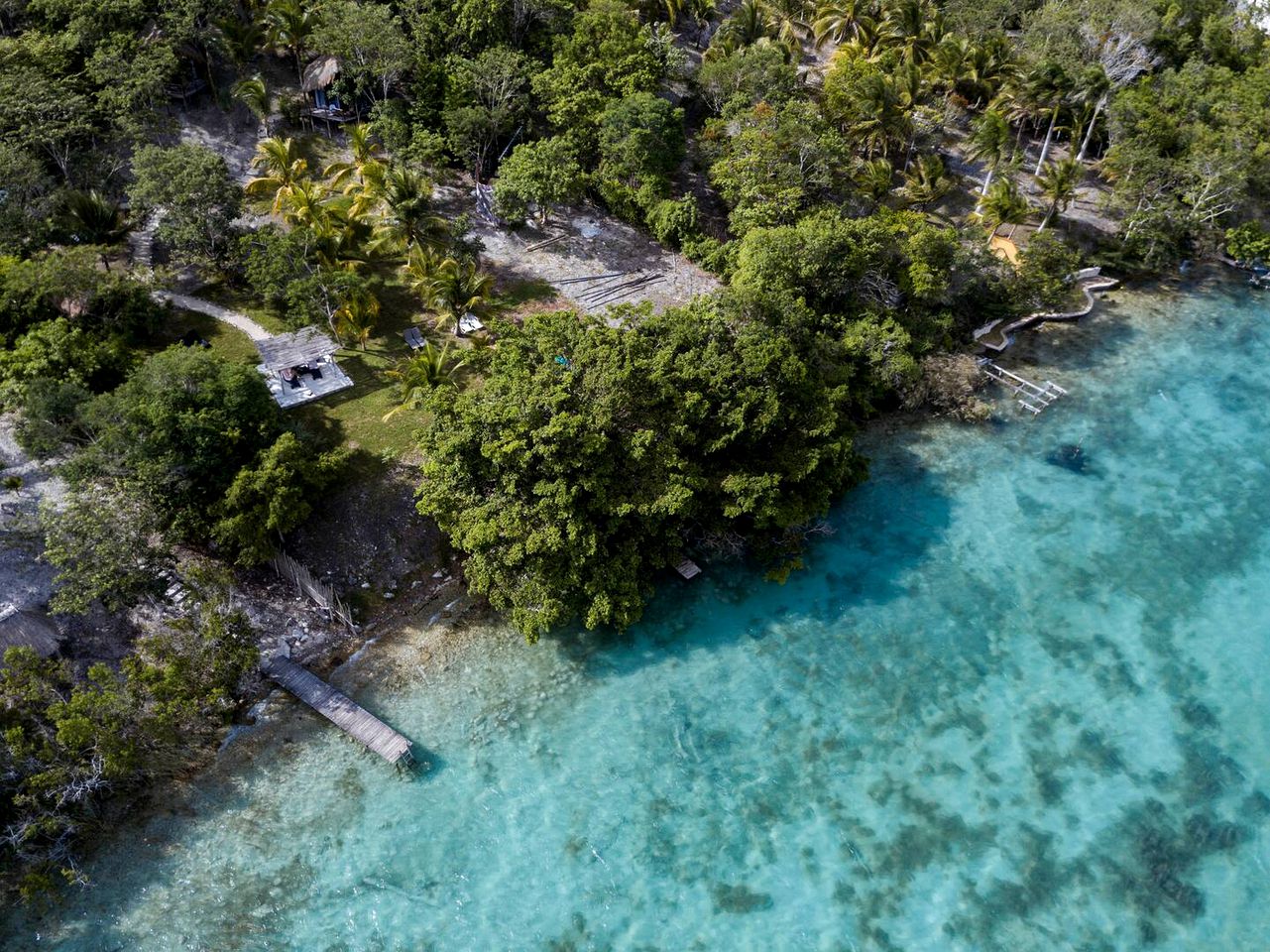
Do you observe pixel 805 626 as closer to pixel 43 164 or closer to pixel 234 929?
pixel 234 929

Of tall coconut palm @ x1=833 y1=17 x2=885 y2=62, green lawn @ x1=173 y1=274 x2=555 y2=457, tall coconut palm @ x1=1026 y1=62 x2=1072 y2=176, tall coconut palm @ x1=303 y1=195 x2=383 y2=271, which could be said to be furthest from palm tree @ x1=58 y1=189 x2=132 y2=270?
tall coconut palm @ x1=1026 y1=62 x2=1072 y2=176

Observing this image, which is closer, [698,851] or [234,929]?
[234,929]

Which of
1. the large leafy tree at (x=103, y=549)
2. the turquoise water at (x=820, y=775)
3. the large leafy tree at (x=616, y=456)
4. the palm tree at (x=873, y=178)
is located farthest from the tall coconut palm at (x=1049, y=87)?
the large leafy tree at (x=103, y=549)

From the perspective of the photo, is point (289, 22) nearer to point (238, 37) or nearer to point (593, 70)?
point (238, 37)

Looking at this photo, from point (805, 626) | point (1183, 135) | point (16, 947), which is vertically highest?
point (1183, 135)

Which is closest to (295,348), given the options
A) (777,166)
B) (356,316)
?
(356,316)

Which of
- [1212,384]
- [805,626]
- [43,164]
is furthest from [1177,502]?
[43,164]
